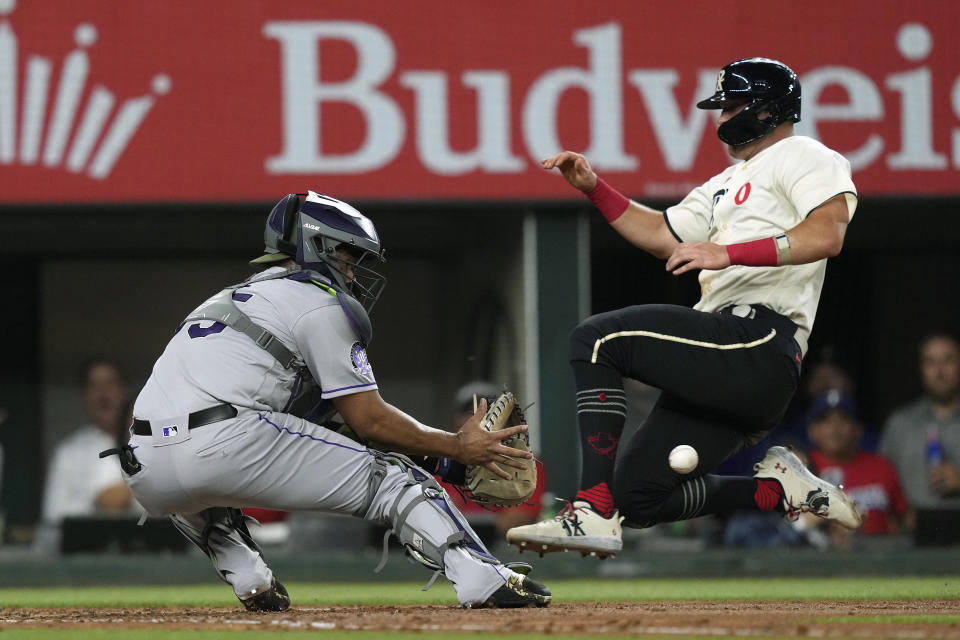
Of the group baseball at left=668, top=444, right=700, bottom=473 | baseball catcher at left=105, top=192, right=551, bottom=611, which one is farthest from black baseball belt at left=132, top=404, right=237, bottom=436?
baseball at left=668, top=444, right=700, bottom=473

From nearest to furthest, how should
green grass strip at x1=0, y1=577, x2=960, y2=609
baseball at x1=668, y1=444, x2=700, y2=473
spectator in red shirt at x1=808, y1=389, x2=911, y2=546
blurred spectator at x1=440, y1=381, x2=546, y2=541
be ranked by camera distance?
baseball at x1=668, y1=444, x2=700, y2=473 < green grass strip at x1=0, y1=577, x2=960, y2=609 < blurred spectator at x1=440, y1=381, x2=546, y2=541 < spectator in red shirt at x1=808, y1=389, x2=911, y2=546

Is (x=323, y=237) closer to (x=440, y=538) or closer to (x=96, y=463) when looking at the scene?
(x=440, y=538)

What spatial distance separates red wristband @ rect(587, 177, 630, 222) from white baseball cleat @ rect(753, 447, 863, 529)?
1134mm

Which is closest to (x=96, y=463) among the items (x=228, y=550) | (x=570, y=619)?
(x=228, y=550)

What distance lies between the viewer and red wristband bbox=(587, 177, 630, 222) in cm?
576

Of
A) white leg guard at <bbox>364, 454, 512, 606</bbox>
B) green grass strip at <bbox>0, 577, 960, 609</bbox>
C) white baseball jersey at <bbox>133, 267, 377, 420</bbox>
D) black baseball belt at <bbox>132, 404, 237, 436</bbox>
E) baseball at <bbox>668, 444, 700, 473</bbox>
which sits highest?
white baseball jersey at <bbox>133, 267, 377, 420</bbox>

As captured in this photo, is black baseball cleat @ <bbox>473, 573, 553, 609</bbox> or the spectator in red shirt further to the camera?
the spectator in red shirt

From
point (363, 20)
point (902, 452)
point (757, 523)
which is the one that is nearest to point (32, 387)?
point (363, 20)

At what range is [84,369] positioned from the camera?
9.98 metres

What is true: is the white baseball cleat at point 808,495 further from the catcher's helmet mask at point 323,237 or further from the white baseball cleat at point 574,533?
the catcher's helmet mask at point 323,237

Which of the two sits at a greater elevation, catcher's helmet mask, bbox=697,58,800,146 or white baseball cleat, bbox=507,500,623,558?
catcher's helmet mask, bbox=697,58,800,146

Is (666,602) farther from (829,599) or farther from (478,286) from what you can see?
(478,286)

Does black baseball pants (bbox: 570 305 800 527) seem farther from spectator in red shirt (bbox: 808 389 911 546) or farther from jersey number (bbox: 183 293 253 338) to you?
spectator in red shirt (bbox: 808 389 911 546)

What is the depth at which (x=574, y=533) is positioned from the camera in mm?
4922
